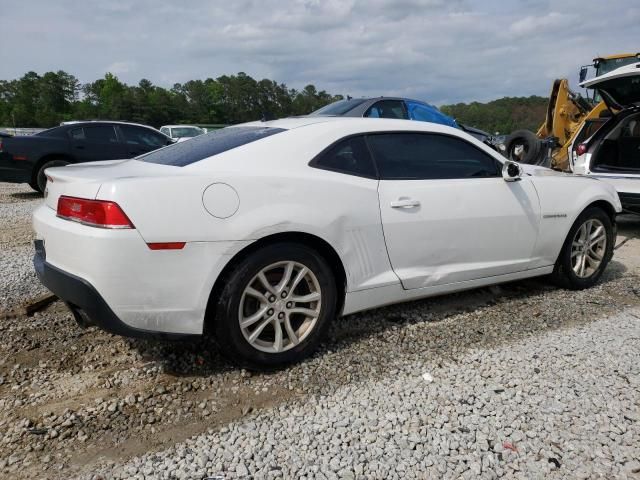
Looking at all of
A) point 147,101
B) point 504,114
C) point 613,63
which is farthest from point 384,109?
point 147,101

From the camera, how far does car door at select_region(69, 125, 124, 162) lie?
9.42 metres

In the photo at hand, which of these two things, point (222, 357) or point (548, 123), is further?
point (548, 123)

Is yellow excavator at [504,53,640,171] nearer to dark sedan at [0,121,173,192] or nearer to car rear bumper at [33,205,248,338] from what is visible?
dark sedan at [0,121,173,192]

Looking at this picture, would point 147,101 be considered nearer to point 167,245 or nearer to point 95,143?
point 95,143

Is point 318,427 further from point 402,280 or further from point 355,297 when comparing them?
point 402,280

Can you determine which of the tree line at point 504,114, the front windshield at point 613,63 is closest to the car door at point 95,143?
the front windshield at point 613,63

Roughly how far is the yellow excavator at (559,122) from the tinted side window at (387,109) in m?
4.00

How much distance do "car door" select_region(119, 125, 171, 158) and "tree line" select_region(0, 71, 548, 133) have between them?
6327 cm

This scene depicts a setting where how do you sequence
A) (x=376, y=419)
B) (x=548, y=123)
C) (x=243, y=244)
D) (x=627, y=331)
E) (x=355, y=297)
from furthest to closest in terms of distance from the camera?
(x=548, y=123) → (x=627, y=331) → (x=355, y=297) → (x=243, y=244) → (x=376, y=419)

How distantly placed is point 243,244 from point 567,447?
1793mm

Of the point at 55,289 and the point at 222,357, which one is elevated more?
the point at 55,289

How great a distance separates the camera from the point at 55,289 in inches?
101

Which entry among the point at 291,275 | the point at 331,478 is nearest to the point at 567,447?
the point at 331,478

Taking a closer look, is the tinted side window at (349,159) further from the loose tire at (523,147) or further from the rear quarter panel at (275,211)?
the loose tire at (523,147)
